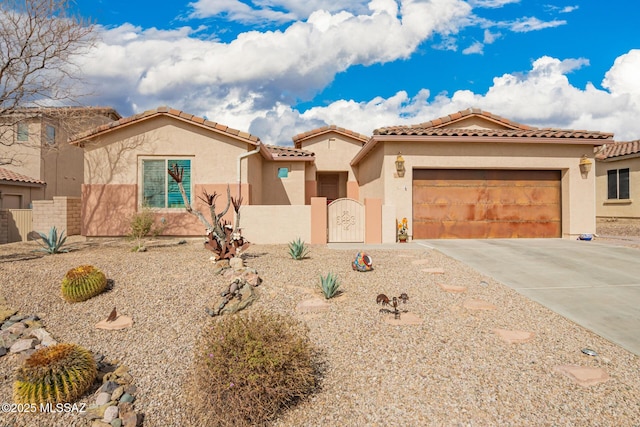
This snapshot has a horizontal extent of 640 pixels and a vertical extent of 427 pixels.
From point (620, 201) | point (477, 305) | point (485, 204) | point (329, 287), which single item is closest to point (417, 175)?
point (485, 204)

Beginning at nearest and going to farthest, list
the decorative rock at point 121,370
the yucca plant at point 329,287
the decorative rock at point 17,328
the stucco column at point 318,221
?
the decorative rock at point 121,370
the decorative rock at point 17,328
the yucca plant at point 329,287
the stucco column at point 318,221

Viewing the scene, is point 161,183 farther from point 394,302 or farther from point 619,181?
point 619,181

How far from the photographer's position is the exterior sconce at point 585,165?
480 inches

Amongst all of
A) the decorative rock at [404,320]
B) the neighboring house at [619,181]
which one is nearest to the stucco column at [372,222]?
the decorative rock at [404,320]

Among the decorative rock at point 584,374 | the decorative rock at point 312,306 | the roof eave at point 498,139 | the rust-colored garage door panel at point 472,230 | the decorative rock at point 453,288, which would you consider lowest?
the decorative rock at point 584,374

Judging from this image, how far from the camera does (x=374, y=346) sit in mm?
4473

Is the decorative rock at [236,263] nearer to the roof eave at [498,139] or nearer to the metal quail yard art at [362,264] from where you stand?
the metal quail yard art at [362,264]

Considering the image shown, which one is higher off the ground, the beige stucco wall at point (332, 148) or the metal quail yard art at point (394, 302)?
the beige stucco wall at point (332, 148)

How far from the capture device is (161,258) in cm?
873

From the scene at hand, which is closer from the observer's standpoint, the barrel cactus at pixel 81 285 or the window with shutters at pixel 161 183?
the barrel cactus at pixel 81 285

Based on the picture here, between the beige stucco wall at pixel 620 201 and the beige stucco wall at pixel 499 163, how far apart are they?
23.6 ft

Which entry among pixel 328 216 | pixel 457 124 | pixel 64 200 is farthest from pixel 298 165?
pixel 64 200

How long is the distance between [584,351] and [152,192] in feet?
39.9

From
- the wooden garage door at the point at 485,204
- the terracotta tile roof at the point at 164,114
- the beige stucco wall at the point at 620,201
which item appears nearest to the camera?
the terracotta tile roof at the point at 164,114
